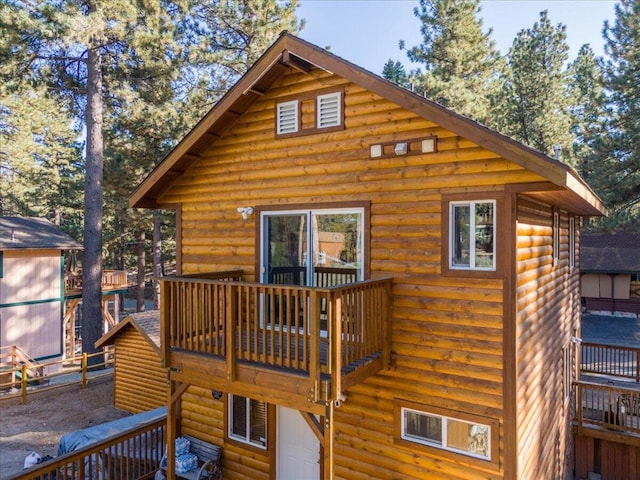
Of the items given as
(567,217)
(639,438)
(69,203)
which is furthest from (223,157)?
(69,203)

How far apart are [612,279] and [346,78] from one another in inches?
1041

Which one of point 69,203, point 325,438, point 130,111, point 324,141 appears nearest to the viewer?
point 325,438

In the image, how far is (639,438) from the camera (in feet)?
29.5

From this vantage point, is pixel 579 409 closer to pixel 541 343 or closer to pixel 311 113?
pixel 541 343

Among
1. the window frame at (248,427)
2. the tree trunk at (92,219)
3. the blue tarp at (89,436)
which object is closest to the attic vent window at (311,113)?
the window frame at (248,427)

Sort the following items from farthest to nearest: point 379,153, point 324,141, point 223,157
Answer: point 223,157 < point 324,141 < point 379,153

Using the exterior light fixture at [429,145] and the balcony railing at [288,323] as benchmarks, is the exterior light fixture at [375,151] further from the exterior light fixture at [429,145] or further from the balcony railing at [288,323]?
the balcony railing at [288,323]

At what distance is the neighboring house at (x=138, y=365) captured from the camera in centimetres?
1198

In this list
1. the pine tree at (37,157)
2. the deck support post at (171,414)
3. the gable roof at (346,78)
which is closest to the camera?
the gable roof at (346,78)

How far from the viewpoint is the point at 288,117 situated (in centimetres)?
692

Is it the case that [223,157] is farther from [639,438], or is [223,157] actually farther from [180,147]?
[639,438]

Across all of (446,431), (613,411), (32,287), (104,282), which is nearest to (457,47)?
(613,411)

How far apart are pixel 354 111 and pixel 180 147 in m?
3.04

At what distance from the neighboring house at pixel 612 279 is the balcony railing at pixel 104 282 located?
2556 centimetres
